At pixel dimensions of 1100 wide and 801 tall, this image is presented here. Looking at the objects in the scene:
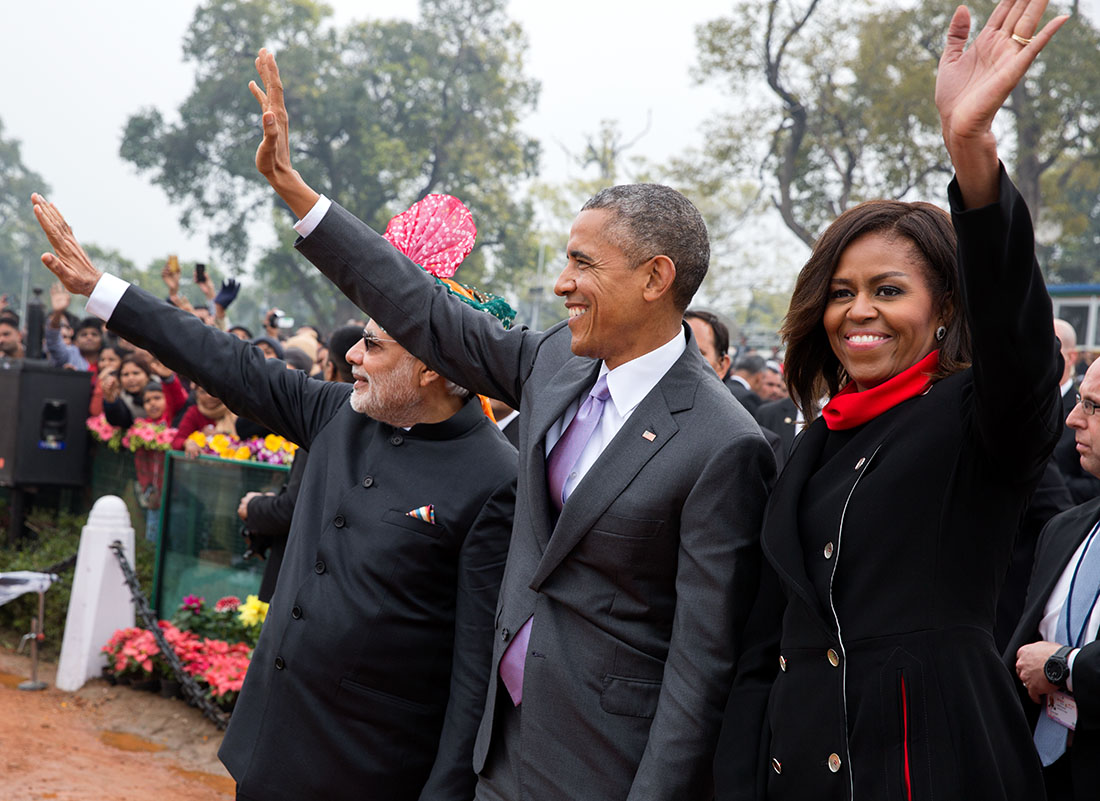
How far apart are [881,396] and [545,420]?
841 mm

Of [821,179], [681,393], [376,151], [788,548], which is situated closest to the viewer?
[788,548]

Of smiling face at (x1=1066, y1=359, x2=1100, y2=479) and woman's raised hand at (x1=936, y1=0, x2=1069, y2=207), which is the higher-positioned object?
woman's raised hand at (x1=936, y1=0, x2=1069, y2=207)

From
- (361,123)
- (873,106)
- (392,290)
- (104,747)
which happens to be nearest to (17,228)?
(361,123)

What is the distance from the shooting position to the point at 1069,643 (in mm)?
2916

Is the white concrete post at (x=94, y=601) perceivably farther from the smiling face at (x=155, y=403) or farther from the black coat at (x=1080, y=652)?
the black coat at (x=1080, y=652)

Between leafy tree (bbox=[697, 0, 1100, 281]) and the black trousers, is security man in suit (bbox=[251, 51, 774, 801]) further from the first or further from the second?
leafy tree (bbox=[697, 0, 1100, 281])

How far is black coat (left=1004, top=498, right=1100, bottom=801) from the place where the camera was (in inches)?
103

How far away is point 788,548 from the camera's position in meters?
2.20

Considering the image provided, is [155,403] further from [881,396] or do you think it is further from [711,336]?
[881,396]

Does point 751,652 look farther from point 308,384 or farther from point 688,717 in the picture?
point 308,384

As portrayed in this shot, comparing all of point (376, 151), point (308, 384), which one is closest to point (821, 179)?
point (376, 151)

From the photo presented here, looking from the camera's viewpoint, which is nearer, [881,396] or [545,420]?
[881,396]

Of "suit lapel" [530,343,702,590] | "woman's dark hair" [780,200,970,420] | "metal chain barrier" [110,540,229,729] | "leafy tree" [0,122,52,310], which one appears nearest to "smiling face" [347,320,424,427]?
"suit lapel" [530,343,702,590]

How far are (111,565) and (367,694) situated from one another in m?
4.87
